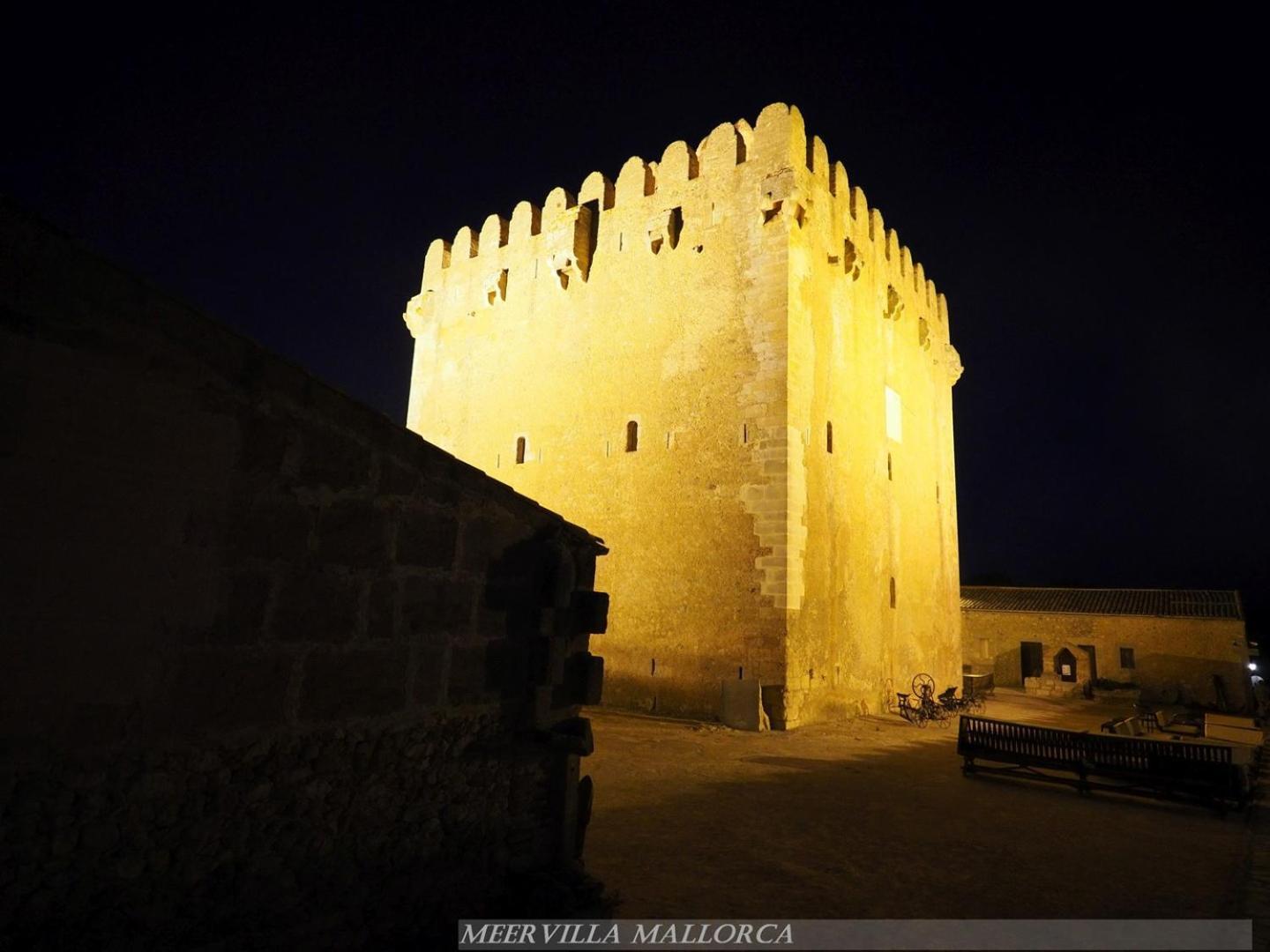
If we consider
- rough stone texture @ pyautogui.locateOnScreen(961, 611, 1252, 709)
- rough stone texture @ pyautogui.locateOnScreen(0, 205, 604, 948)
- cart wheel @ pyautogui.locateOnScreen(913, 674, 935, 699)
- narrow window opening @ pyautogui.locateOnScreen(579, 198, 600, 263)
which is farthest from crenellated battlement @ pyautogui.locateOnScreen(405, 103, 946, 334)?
rough stone texture @ pyautogui.locateOnScreen(961, 611, 1252, 709)

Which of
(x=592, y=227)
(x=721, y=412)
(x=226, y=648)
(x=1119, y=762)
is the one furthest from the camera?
(x=592, y=227)

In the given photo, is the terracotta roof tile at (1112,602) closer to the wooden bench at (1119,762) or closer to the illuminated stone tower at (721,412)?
the illuminated stone tower at (721,412)

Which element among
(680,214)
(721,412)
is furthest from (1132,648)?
(680,214)

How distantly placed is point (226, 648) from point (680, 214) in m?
12.1

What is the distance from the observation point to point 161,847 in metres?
2.22

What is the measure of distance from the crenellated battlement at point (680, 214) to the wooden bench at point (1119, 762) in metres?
8.38

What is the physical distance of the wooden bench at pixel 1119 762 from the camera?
21.9ft

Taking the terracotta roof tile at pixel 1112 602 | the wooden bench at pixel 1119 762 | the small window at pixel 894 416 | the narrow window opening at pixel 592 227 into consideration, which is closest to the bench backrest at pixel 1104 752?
the wooden bench at pixel 1119 762

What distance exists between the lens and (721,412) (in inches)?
455

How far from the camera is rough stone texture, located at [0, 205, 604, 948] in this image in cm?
202

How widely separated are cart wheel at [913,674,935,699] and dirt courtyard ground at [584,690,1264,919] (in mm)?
4807

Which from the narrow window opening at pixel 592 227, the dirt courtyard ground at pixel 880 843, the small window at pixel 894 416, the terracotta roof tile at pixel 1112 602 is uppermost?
the narrow window opening at pixel 592 227

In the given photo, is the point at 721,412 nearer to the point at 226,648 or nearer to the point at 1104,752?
the point at 1104,752

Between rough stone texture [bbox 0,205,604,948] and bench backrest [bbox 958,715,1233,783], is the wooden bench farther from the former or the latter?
rough stone texture [bbox 0,205,604,948]
